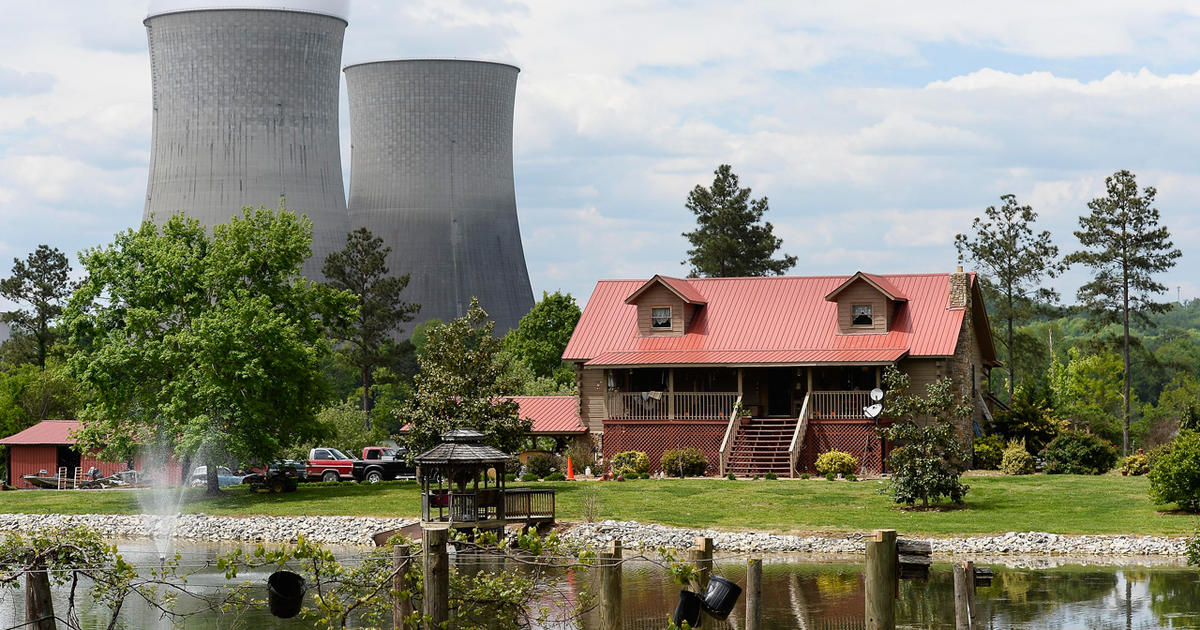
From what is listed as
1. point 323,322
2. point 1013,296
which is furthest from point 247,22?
point 1013,296

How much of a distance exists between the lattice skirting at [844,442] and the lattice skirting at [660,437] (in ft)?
8.48

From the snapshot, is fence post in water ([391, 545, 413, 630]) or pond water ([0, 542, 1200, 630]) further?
pond water ([0, 542, 1200, 630])

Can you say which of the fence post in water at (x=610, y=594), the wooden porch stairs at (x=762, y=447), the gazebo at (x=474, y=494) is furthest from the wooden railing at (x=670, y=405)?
the fence post in water at (x=610, y=594)

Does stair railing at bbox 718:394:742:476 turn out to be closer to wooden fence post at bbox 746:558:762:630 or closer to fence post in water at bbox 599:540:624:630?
fence post in water at bbox 599:540:624:630

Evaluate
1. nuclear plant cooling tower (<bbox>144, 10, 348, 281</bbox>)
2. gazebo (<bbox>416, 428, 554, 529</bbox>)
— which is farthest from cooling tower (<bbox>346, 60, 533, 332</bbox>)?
gazebo (<bbox>416, 428, 554, 529</bbox>)

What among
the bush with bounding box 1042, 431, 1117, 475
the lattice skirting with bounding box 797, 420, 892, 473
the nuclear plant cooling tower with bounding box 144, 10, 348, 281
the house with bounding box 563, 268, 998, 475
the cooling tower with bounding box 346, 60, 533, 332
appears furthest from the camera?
the cooling tower with bounding box 346, 60, 533, 332

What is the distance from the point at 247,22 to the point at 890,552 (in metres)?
56.1

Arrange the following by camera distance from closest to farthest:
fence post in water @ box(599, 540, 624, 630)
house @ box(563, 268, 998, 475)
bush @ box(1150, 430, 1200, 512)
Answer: fence post in water @ box(599, 540, 624, 630) → bush @ box(1150, 430, 1200, 512) → house @ box(563, 268, 998, 475)

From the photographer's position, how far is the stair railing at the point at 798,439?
41.9 m

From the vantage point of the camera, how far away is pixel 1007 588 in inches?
1038

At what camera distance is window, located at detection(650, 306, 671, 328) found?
1886 inches

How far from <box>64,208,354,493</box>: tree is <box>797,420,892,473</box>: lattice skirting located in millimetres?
14501

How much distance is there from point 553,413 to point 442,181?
29200mm

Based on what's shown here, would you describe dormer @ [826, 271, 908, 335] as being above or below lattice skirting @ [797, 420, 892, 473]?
above
